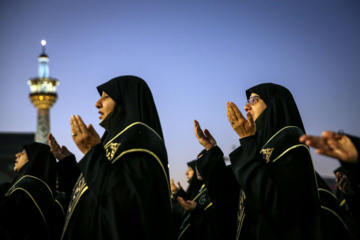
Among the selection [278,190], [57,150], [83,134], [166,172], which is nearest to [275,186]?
[278,190]

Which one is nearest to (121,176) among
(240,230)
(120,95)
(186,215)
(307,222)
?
(120,95)

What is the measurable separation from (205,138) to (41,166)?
81.9 inches

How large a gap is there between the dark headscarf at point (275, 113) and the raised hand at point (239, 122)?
589mm

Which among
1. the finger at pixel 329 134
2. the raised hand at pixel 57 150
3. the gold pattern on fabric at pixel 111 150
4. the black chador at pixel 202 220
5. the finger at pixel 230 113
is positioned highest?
the finger at pixel 230 113

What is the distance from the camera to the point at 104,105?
4.38 m

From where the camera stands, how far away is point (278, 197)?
3.87 m

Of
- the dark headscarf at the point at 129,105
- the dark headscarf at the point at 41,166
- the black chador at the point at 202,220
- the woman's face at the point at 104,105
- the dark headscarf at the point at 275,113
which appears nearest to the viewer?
the dark headscarf at the point at 129,105

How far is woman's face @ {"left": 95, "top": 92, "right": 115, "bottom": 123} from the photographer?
4.36 meters

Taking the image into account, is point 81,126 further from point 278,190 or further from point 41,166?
point 41,166

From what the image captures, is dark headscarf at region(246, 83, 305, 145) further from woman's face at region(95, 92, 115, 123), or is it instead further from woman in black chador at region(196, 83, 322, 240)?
woman's face at region(95, 92, 115, 123)

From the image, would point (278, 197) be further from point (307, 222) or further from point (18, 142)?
point (18, 142)

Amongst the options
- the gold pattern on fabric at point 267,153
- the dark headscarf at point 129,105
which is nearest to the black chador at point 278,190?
the gold pattern on fabric at point 267,153

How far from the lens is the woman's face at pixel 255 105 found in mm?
4766

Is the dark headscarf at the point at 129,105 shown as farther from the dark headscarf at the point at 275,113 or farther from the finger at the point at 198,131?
the dark headscarf at the point at 275,113
